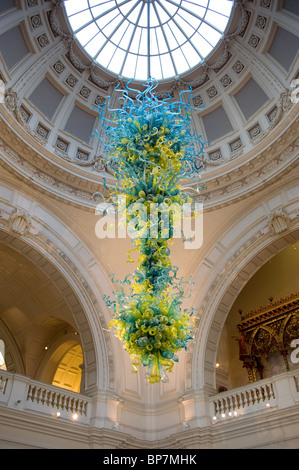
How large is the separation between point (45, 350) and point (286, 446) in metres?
10.3

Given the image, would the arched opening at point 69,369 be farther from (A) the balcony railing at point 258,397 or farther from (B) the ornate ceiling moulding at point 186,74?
(B) the ornate ceiling moulding at point 186,74

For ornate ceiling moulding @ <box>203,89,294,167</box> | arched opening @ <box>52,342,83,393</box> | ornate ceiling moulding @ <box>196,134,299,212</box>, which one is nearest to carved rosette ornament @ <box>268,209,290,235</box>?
ornate ceiling moulding @ <box>196,134,299,212</box>

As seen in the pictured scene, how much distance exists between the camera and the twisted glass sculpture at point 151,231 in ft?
13.8

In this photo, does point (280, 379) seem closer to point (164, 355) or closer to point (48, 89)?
point (164, 355)

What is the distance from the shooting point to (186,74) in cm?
1448

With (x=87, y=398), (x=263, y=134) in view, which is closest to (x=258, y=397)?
(x=87, y=398)

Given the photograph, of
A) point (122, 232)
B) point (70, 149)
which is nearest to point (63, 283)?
point (122, 232)

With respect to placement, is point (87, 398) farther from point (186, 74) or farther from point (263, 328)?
point (186, 74)

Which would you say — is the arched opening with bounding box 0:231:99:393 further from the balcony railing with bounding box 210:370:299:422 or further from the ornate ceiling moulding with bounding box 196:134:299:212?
the ornate ceiling moulding with bounding box 196:134:299:212

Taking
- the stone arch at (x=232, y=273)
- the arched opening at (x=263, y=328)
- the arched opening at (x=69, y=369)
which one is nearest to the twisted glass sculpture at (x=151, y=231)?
the stone arch at (x=232, y=273)

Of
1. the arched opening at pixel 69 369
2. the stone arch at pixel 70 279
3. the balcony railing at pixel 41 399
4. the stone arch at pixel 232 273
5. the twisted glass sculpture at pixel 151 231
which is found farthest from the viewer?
the arched opening at pixel 69 369

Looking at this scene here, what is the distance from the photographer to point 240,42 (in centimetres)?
1325

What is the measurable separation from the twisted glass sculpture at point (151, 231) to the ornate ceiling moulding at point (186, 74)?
25.8ft

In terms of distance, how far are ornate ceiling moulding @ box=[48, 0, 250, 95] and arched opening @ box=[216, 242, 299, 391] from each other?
23.1 ft
